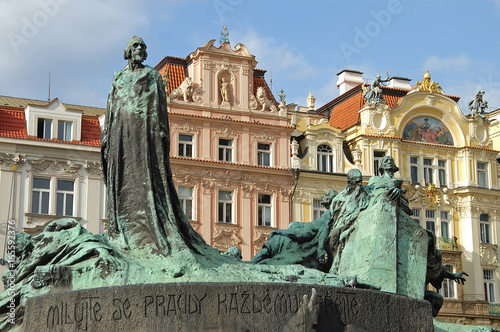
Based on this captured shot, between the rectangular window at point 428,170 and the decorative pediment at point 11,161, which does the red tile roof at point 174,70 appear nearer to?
the decorative pediment at point 11,161

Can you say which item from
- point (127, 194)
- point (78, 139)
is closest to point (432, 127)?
point (78, 139)

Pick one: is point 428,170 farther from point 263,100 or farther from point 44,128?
point 44,128

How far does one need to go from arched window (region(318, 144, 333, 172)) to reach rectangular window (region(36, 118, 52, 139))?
1061 cm

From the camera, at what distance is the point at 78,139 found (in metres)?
34.3

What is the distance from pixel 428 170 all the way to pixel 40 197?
16.0 meters

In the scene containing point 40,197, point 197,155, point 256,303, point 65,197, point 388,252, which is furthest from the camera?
point 197,155

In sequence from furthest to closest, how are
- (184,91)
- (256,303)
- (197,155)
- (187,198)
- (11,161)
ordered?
(184,91), (197,155), (187,198), (11,161), (256,303)

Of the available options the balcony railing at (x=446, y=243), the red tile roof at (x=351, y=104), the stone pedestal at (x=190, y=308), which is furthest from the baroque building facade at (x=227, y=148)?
the stone pedestal at (x=190, y=308)

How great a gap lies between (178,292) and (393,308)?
7.00ft

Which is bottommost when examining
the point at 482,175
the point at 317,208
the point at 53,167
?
the point at 317,208

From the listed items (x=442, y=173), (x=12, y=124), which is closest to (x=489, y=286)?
(x=442, y=173)

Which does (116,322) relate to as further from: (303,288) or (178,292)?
(303,288)

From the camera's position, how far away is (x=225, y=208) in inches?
1421

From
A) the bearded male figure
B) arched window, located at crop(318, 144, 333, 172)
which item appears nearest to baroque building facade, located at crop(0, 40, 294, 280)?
arched window, located at crop(318, 144, 333, 172)
